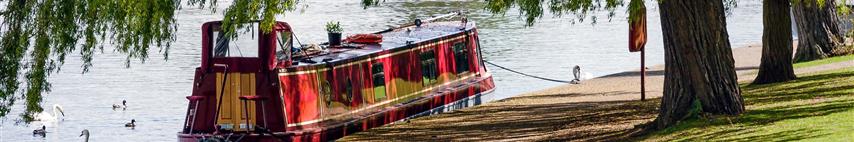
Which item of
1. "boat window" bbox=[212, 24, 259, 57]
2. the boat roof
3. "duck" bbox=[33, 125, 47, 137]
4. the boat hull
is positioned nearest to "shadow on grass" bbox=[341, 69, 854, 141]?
the boat hull

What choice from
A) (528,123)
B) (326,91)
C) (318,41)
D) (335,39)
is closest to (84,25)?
(326,91)

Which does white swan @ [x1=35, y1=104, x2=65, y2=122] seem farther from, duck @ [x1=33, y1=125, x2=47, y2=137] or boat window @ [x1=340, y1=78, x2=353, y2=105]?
boat window @ [x1=340, y1=78, x2=353, y2=105]

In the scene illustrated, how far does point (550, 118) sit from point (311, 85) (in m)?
3.73

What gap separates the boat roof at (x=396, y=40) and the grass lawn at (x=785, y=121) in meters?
6.13

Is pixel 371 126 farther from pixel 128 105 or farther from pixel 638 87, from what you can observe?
pixel 128 105

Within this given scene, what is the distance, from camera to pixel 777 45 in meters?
27.6

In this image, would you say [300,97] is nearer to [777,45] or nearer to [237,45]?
[237,45]

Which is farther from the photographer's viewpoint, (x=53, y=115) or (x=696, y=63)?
(x=53, y=115)

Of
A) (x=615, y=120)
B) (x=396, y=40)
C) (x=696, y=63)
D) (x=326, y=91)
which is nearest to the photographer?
(x=696, y=63)

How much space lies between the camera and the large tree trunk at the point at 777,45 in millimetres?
27531

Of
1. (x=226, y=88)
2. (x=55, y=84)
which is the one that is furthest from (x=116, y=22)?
(x=55, y=84)

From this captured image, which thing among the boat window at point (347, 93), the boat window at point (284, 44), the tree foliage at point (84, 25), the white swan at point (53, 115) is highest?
the tree foliage at point (84, 25)

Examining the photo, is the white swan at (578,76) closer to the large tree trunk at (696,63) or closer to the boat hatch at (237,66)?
the boat hatch at (237,66)

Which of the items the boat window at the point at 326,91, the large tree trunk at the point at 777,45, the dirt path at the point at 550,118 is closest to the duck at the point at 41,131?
the dirt path at the point at 550,118
